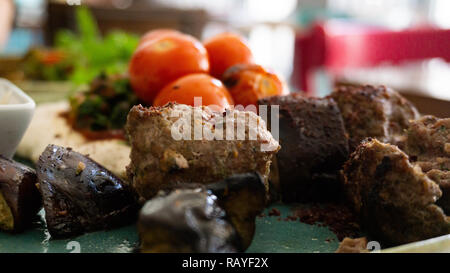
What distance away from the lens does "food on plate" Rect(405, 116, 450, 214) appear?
1.14 meters

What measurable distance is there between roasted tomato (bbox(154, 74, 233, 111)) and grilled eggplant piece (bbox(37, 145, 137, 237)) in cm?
44

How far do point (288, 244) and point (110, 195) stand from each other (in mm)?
506

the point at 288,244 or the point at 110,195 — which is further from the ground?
the point at 110,195

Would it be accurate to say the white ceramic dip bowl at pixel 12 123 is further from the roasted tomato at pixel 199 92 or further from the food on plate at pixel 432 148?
the food on plate at pixel 432 148

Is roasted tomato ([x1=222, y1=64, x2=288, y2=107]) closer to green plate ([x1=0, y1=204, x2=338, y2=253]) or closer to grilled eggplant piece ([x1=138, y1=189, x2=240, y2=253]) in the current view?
green plate ([x1=0, y1=204, x2=338, y2=253])

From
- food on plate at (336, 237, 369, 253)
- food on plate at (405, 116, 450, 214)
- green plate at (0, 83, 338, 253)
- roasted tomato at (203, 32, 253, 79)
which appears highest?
roasted tomato at (203, 32, 253, 79)

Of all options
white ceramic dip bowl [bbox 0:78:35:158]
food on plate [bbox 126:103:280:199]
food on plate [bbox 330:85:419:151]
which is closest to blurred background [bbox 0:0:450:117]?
food on plate [bbox 330:85:419:151]

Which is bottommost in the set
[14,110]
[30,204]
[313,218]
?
[313,218]

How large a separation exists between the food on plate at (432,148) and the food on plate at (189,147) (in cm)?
44

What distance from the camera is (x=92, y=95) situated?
2104mm

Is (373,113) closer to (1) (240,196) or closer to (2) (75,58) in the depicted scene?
(1) (240,196)

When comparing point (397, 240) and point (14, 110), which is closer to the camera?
point (397, 240)

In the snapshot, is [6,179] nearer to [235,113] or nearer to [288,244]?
[235,113]
